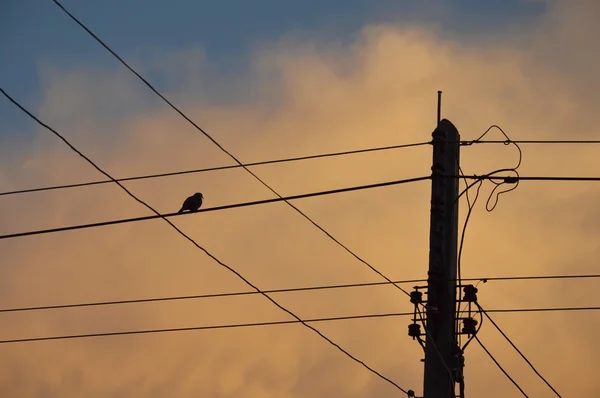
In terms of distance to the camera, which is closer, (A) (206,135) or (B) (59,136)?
(B) (59,136)

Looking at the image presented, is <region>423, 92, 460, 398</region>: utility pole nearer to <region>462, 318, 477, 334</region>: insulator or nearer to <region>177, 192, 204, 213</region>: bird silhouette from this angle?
<region>462, 318, 477, 334</region>: insulator

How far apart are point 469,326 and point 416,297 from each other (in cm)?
82

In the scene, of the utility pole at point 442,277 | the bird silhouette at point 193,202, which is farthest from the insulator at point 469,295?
the bird silhouette at point 193,202

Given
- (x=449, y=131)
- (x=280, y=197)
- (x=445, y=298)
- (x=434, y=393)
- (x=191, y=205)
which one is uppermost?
(x=191, y=205)

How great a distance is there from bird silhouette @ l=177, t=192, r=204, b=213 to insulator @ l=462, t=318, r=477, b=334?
409 inches

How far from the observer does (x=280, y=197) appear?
15141mm

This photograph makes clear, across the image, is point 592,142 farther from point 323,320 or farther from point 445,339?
point 323,320

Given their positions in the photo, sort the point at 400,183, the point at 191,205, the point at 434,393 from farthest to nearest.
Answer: the point at 191,205
the point at 400,183
the point at 434,393

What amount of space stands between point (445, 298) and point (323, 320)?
140 inches

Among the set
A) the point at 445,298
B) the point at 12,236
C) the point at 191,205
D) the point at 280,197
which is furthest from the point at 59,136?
the point at 191,205

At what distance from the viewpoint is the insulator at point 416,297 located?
14.5 meters

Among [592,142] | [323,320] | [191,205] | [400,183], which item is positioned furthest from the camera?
[191,205]

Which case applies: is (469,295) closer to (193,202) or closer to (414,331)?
(414,331)

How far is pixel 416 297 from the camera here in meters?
14.6
